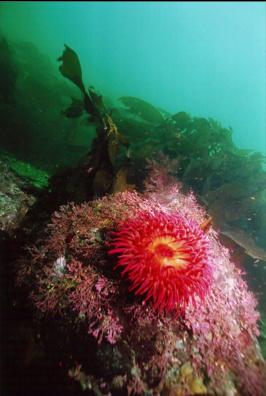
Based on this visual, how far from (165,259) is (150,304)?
0.46 metres

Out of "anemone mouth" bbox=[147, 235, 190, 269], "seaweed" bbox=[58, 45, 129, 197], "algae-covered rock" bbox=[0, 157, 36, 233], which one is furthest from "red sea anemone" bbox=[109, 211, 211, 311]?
"algae-covered rock" bbox=[0, 157, 36, 233]

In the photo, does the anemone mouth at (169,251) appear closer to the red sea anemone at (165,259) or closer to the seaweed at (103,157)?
the red sea anemone at (165,259)

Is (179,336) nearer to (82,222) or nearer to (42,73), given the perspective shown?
(82,222)

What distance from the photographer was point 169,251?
2.57 meters

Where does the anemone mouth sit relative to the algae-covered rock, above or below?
above

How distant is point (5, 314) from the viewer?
3152mm

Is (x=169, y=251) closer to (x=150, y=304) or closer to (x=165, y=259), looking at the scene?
(x=165, y=259)

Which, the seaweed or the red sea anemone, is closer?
the red sea anemone

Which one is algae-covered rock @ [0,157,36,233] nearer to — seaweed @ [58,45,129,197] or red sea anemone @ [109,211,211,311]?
seaweed @ [58,45,129,197]

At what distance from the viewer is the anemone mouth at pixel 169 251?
251 cm

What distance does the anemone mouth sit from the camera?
8.22ft

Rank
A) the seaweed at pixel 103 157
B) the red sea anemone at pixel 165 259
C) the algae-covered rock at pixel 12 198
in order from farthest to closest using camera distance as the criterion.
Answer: the seaweed at pixel 103 157 → the algae-covered rock at pixel 12 198 → the red sea anemone at pixel 165 259

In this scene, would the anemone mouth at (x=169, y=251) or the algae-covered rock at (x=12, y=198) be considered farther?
the algae-covered rock at (x=12, y=198)

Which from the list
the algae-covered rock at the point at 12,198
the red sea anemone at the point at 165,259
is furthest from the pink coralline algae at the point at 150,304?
the algae-covered rock at the point at 12,198
